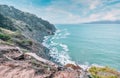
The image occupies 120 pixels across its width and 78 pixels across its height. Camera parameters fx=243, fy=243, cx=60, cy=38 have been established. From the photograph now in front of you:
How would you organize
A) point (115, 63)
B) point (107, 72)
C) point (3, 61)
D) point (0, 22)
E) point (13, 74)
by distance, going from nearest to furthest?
point (13, 74)
point (3, 61)
point (107, 72)
point (115, 63)
point (0, 22)

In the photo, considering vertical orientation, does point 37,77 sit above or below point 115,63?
above

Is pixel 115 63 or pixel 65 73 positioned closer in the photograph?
pixel 65 73

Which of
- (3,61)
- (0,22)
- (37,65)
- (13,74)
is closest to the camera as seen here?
(13,74)

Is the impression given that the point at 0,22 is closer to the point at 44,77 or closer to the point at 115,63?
the point at 115,63

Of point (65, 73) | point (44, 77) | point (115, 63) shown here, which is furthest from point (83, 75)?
point (115, 63)

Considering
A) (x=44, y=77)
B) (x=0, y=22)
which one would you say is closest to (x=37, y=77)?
(x=44, y=77)

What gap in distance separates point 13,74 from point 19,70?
1.32 m

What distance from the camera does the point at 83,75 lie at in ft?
122

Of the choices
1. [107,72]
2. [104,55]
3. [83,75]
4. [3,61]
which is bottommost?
[104,55]

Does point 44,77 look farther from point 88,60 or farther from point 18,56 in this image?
point 88,60

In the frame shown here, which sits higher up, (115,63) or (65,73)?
(65,73)

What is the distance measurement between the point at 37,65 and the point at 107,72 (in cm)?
3276

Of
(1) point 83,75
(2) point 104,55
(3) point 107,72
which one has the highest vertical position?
(1) point 83,75

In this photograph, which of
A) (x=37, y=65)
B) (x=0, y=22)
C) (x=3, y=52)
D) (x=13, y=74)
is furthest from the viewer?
(x=0, y=22)
